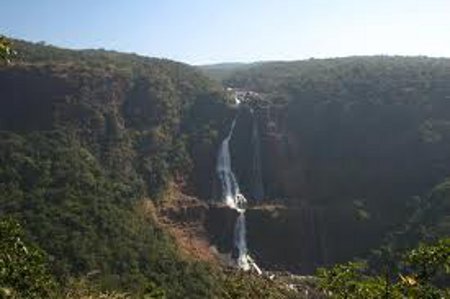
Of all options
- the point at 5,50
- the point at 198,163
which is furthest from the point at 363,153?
the point at 5,50

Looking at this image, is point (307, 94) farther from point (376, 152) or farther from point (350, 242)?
point (350, 242)

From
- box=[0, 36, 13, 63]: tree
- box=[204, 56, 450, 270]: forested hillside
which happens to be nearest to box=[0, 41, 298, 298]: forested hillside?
box=[204, 56, 450, 270]: forested hillside

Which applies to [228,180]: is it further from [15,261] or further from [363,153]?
[15,261]

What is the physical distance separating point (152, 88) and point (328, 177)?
20145 mm

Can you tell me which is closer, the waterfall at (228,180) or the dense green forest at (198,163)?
the dense green forest at (198,163)

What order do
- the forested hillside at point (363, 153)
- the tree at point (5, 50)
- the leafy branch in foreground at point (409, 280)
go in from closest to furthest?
the tree at point (5, 50) → the leafy branch in foreground at point (409, 280) → the forested hillside at point (363, 153)

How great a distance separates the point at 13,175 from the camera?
55312 mm

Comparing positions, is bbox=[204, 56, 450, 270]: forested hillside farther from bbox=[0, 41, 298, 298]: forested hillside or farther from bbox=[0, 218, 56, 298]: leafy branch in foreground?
bbox=[0, 218, 56, 298]: leafy branch in foreground

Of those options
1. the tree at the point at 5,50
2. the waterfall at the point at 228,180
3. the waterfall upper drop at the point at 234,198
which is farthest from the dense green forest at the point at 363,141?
the tree at the point at 5,50

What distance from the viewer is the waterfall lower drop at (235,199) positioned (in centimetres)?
6250

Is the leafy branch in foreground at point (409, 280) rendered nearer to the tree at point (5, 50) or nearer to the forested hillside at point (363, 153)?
the tree at point (5, 50)

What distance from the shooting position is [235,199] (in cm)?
6844

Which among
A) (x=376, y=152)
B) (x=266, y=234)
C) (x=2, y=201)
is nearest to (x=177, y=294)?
(x=2, y=201)

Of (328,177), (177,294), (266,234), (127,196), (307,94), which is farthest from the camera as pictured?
(307,94)
